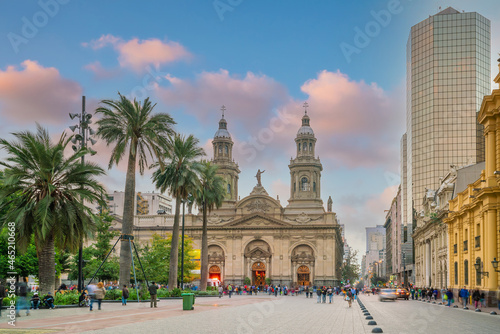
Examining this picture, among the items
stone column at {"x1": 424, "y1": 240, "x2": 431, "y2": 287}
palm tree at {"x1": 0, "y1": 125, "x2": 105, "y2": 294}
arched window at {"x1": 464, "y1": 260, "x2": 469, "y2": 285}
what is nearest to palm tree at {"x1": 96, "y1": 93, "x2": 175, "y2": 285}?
palm tree at {"x1": 0, "y1": 125, "x2": 105, "y2": 294}

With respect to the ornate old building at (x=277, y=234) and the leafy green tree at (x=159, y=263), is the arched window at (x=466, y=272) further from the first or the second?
the ornate old building at (x=277, y=234)

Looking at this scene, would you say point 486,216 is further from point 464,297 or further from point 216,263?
point 216,263

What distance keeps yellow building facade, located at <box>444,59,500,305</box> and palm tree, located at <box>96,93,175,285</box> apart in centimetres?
2110

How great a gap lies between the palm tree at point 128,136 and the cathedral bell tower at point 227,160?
7395 centimetres

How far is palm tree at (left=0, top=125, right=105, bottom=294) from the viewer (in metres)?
27.3

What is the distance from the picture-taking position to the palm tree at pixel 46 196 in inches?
1075

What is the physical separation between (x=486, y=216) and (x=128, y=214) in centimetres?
2296

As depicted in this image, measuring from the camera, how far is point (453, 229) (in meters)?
51.4

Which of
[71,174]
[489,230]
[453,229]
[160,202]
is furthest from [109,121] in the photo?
[160,202]

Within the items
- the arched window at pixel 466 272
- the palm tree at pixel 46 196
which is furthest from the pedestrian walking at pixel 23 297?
the arched window at pixel 466 272

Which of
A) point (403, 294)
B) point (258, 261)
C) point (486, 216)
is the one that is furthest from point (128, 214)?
point (258, 261)

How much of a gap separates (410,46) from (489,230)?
254 feet

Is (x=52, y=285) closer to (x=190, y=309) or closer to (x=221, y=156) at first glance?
(x=190, y=309)

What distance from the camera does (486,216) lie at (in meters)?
37.5
